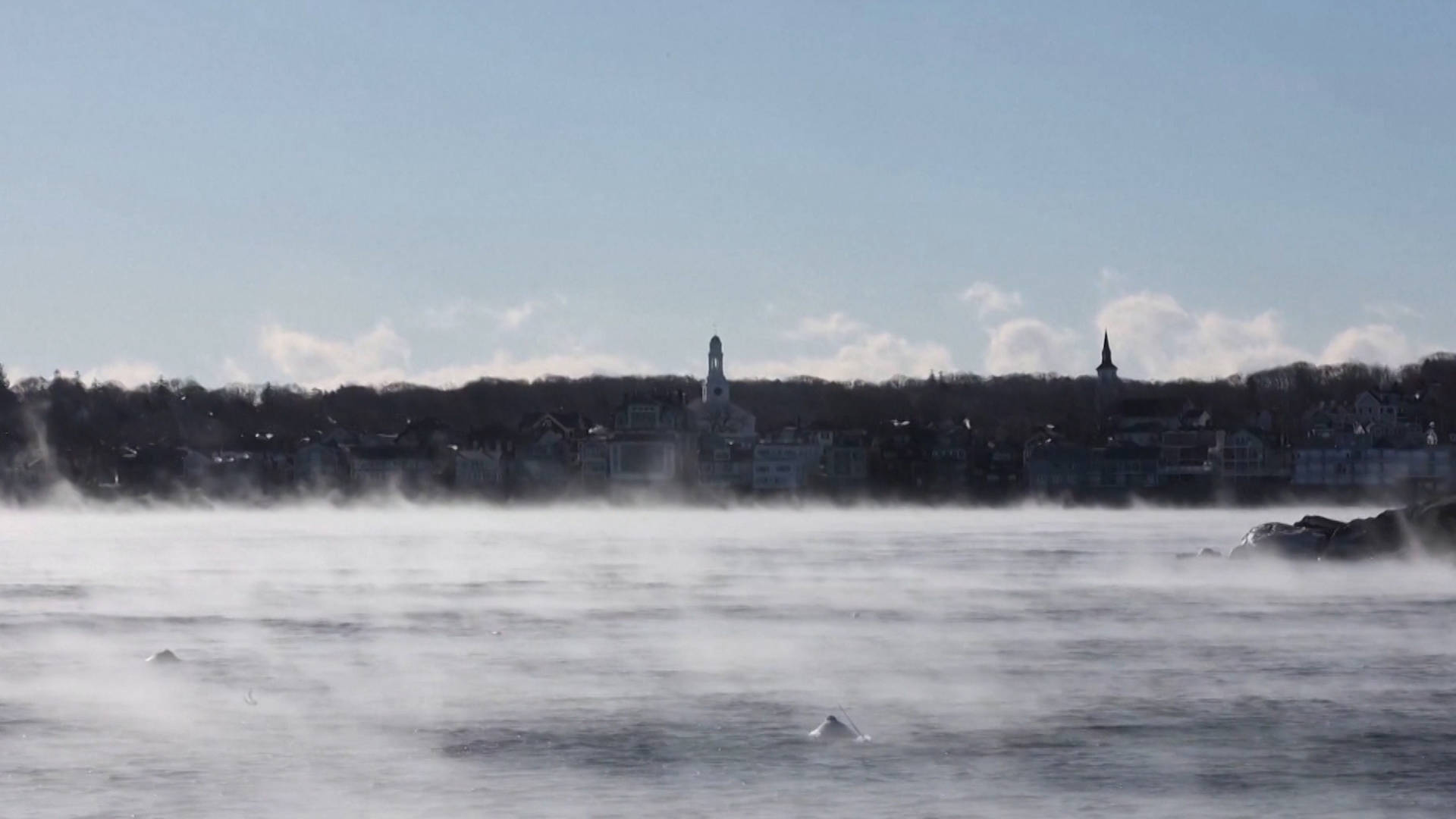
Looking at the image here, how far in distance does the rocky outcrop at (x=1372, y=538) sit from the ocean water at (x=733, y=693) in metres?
3.58

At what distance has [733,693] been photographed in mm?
29875

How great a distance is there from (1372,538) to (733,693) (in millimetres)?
41135

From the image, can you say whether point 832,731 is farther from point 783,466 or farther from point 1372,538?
point 783,466

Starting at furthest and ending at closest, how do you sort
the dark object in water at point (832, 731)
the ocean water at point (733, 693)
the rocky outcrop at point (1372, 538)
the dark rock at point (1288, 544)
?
the dark rock at point (1288, 544)
the rocky outcrop at point (1372, 538)
the dark object in water at point (832, 731)
the ocean water at point (733, 693)

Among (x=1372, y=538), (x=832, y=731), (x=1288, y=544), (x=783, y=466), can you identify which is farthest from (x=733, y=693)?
(x=783, y=466)

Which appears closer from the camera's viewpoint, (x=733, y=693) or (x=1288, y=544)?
(x=733, y=693)

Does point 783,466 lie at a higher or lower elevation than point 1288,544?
higher

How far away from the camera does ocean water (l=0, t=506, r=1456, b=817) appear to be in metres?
22.1

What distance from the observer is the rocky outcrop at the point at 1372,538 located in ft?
213

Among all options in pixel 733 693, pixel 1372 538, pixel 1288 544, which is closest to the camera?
pixel 733 693

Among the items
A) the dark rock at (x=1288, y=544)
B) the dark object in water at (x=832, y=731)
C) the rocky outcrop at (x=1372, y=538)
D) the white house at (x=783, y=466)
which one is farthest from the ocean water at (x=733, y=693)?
the white house at (x=783, y=466)

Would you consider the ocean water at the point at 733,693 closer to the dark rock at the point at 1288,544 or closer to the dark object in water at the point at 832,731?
the dark object in water at the point at 832,731

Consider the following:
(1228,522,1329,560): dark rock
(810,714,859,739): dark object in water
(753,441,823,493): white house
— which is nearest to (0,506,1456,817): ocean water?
(810,714,859,739): dark object in water

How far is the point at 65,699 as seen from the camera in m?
29.4
